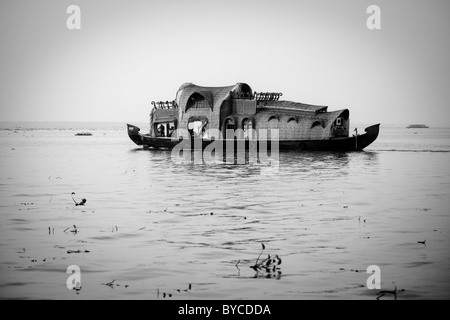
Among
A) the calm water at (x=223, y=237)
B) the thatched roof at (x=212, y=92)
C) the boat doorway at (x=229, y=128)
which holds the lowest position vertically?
the calm water at (x=223, y=237)

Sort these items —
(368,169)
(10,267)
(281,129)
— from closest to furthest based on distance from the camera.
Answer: (10,267), (368,169), (281,129)

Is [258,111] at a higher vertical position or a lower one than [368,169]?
higher

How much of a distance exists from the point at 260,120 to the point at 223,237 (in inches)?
1519

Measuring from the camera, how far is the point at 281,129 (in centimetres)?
5288

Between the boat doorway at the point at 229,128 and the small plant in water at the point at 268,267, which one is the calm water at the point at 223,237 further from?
the boat doorway at the point at 229,128

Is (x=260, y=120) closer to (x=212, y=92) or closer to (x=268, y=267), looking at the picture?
(x=212, y=92)

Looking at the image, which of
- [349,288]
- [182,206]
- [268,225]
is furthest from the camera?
[182,206]

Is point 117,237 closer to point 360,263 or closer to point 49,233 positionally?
point 49,233

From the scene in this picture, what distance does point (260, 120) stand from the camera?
53625mm

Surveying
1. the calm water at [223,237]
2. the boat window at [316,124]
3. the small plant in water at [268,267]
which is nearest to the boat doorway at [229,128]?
the boat window at [316,124]

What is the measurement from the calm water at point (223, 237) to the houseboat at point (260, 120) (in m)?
22.1

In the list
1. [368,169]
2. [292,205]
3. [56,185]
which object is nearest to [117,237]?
[292,205]

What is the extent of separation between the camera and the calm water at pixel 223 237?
37.2 ft

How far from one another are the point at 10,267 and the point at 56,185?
1709 cm
